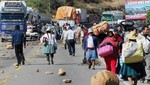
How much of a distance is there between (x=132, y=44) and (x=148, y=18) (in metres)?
69.1

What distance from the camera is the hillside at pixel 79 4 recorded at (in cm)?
9744

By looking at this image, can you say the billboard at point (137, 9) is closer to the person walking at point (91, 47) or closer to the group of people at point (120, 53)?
the person walking at point (91, 47)

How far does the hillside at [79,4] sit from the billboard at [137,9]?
46.4 feet

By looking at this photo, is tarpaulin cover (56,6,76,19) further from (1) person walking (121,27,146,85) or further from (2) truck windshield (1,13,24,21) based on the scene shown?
(1) person walking (121,27,146,85)

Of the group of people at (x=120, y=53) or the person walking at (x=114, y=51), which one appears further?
the person walking at (x=114, y=51)

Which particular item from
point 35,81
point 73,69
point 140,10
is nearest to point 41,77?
point 35,81

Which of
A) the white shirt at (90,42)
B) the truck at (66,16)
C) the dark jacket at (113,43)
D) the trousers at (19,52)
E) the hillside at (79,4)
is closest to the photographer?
the dark jacket at (113,43)

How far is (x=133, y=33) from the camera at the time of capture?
1293 centimetres

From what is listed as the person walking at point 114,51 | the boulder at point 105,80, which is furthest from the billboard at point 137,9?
the boulder at point 105,80

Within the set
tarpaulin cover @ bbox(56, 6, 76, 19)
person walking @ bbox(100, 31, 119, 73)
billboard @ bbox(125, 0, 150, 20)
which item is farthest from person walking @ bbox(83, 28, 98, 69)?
billboard @ bbox(125, 0, 150, 20)

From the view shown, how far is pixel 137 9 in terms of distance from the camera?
95625 millimetres

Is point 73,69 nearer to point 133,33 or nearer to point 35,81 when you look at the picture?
point 35,81

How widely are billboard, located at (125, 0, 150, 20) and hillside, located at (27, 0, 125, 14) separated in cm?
1413

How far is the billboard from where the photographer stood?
9297 centimetres
